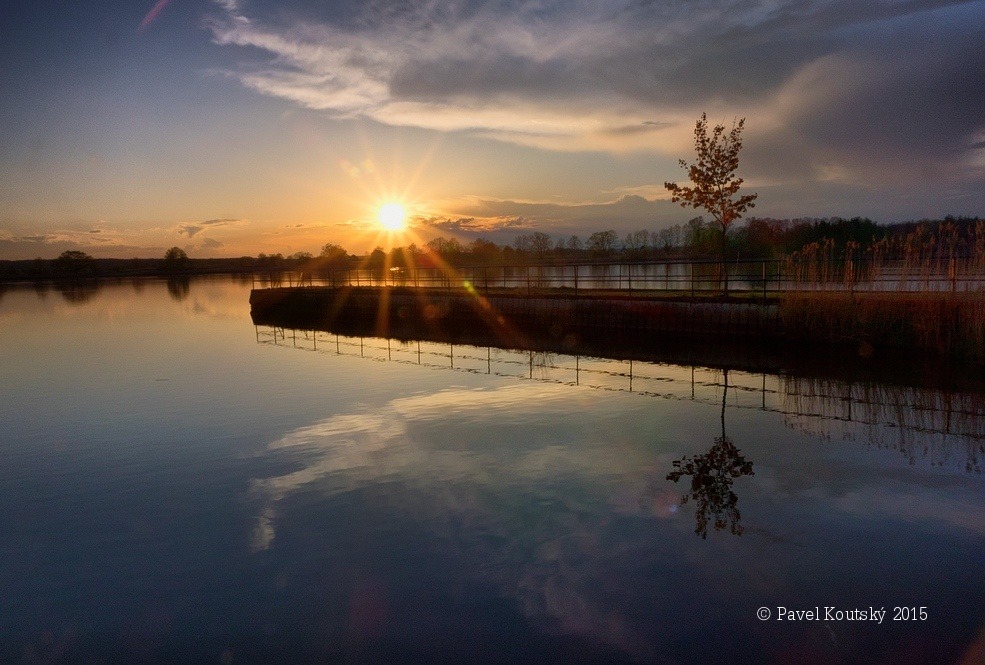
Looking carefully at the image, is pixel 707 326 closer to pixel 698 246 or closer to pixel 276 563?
pixel 276 563

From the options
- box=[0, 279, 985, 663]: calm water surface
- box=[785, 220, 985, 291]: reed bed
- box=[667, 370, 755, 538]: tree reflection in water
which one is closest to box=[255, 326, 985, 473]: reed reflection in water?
box=[0, 279, 985, 663]: calm water surface

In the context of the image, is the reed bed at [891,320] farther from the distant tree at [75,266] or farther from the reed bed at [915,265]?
the distant tree at [75,266]

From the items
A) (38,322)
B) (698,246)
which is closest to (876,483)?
(38,322)

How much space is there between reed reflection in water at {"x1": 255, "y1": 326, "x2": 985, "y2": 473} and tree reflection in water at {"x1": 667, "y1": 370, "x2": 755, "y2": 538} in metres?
2.34

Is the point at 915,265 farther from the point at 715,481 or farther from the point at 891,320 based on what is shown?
the point at 715,481

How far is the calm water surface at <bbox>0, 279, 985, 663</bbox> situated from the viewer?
5766mm

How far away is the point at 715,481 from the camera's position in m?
9.12

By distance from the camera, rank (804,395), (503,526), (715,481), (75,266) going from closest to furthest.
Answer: (503,526) < (715,481) < (804,395) < (75,266)

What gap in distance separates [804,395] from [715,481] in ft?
21.2

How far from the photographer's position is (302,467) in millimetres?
10492

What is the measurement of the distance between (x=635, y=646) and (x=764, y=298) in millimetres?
19176

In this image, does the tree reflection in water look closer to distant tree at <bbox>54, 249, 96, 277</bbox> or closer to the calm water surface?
the calm water surface

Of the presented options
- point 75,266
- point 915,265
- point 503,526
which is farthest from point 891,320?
point 75,266

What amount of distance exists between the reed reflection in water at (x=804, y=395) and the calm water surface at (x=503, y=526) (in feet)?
0.34
